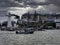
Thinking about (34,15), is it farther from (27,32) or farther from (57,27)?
(27,32)

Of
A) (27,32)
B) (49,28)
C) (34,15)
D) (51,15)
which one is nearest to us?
(27,32)

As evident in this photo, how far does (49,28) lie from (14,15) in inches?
2102

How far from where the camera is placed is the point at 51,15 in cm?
13512

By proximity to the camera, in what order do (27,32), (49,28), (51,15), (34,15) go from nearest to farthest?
(27,32) → (49,28) → (34,15) → (51,15)

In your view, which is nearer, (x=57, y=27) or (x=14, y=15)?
(x=57, y=27)

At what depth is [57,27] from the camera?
94.4m

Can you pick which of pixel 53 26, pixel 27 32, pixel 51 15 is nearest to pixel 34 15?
pixel 51 15

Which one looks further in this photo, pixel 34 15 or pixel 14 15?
pixel 14 15

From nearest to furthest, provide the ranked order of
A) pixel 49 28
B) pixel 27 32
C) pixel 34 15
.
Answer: pixel 27 32 → pixel 49 28 → pixel 34 15

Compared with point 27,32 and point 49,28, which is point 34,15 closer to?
point 49,28

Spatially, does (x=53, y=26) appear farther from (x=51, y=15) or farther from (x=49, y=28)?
(x=51, y=15)

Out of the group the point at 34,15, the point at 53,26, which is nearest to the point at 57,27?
the point at 53,26

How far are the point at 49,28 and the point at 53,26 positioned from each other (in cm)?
545

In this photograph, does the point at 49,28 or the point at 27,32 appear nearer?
the point at 27,32
